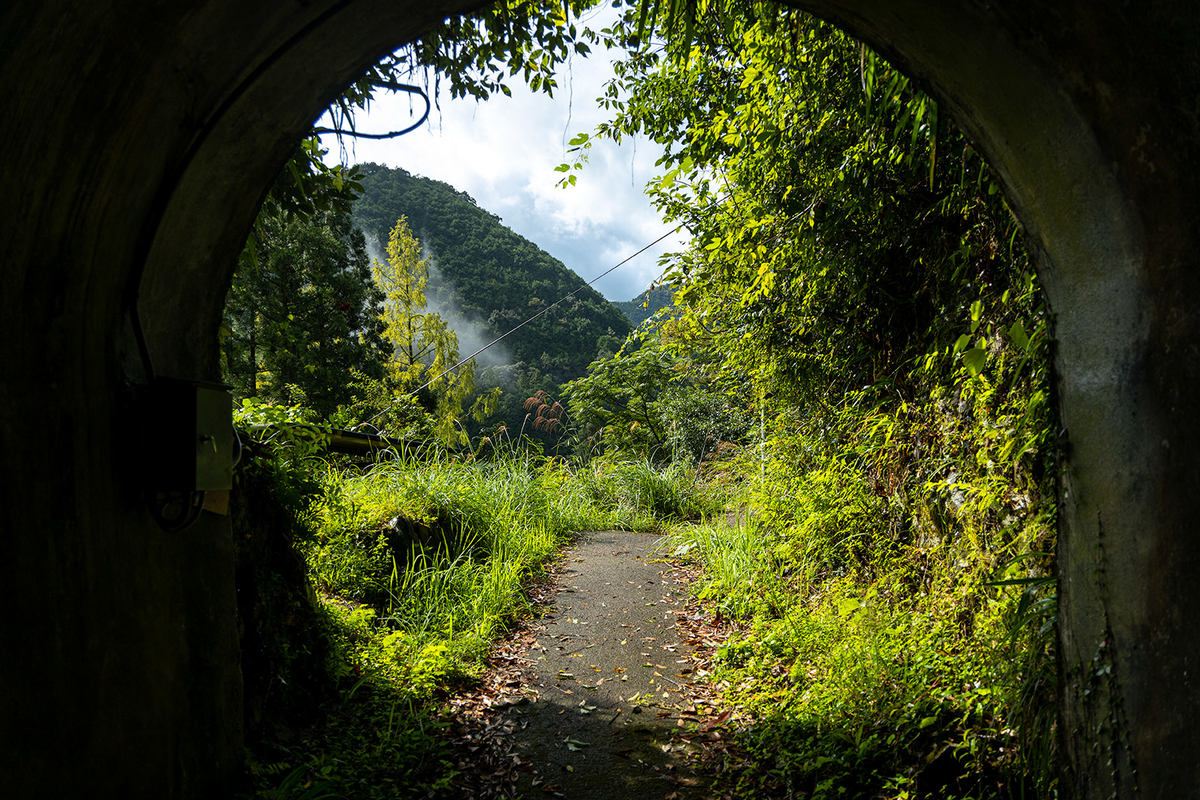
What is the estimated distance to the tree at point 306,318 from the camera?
1769 centimetres

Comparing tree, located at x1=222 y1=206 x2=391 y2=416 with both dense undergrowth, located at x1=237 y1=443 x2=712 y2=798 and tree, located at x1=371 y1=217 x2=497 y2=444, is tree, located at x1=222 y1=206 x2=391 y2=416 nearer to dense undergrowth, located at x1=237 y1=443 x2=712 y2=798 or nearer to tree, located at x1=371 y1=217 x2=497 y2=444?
tree, located at x1=371 y1=217 x2=497 y2=444

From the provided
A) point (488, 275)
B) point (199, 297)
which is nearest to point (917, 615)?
point (199, 297)

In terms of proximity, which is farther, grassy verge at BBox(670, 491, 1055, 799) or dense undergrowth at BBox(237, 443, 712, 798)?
dense undergrowth at BBox(237, 443, 712, 798)

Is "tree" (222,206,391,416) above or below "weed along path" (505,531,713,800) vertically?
above

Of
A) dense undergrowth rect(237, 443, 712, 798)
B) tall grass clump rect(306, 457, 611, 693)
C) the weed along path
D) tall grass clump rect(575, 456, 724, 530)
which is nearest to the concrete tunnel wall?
dense undergrowth rect(237, 443, 712, 798)

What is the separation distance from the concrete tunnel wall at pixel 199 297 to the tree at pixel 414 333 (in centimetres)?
2019

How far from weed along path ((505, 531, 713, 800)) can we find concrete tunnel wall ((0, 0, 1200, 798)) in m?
1.56

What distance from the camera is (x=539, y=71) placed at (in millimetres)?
4078

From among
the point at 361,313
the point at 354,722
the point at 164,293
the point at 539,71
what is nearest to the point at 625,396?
the point at 361,313

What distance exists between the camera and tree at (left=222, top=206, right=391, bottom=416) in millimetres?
17688

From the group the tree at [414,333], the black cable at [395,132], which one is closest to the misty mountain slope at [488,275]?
the tree at [414,333]

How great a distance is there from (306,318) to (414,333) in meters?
5.03

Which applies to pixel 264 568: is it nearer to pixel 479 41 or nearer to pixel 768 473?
pixel 479 41

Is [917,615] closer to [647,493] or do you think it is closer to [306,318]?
[647,493]
